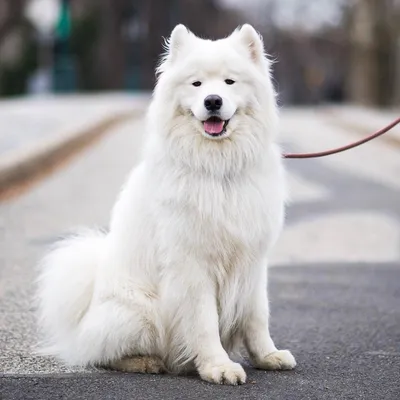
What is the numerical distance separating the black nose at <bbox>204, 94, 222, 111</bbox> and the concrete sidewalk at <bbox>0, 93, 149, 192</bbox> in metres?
8.42

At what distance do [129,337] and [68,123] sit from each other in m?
17.3

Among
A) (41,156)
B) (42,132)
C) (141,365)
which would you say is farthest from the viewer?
(42,132)

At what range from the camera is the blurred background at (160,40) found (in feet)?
155

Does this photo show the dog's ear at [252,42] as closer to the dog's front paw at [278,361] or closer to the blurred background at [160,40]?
the dog's front paw at [278,361]

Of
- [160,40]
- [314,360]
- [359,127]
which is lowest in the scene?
[160,40]

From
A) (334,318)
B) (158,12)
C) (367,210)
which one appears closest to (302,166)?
(367,210)

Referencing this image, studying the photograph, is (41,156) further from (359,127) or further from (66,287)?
(359,127)

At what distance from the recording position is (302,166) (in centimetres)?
1744

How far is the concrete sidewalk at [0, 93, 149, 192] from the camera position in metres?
14.1

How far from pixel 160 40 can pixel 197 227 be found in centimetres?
6342

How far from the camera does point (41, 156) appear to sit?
606 inches

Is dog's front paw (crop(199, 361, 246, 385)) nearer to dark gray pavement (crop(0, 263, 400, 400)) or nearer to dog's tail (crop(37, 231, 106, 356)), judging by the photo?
dark gray pavement (crop(0, 263, 400, 400))

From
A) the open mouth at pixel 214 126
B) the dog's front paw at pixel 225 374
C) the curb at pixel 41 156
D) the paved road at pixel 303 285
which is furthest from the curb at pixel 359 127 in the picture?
the dog's front paw at pixel 225 374

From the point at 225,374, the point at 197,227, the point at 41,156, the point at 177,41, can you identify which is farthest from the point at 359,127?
the point at 225,374
